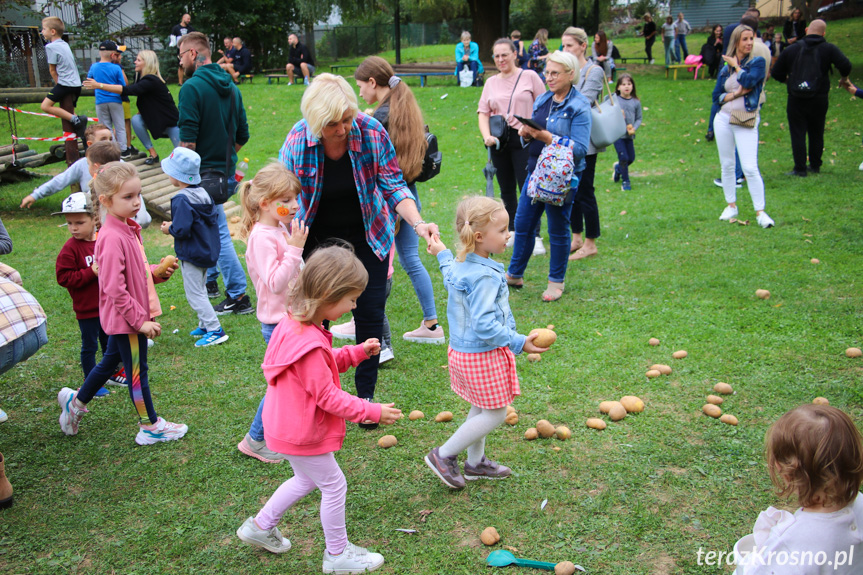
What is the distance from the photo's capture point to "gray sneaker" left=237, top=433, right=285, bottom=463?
12.4 feet

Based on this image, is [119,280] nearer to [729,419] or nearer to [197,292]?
[197,292]

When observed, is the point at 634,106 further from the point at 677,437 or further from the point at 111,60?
the point at 111,60

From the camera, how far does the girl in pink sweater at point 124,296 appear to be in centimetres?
369

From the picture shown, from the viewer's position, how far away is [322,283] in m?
2.71

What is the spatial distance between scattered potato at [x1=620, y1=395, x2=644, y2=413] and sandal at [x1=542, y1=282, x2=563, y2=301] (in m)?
2.15

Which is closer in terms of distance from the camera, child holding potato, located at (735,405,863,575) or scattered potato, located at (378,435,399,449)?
child holding potato, located at (735,405,863,575)

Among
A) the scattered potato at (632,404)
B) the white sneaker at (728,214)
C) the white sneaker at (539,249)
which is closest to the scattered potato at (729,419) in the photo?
the scattered potato at (632,404)

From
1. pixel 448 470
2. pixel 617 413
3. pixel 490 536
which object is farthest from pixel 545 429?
pixel 490 536

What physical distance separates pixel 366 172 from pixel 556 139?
259cm

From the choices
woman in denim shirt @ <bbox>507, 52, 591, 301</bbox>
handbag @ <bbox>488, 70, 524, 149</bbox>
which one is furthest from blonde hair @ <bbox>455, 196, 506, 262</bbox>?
handbag @ <bbox>488, 70, 524, 149</bbox>

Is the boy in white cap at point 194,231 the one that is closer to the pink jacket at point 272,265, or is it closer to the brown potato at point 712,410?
the pink jacket at point 272,265

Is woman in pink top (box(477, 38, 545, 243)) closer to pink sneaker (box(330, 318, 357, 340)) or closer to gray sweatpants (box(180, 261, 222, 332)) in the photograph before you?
pink sneaker (box(330, 318, 357, 340))

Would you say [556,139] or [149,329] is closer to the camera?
[149,329]

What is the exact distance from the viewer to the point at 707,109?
15508 millimetres
